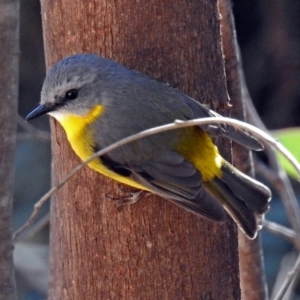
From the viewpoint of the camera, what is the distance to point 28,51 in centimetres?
568

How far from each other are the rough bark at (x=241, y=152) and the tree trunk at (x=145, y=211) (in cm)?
47

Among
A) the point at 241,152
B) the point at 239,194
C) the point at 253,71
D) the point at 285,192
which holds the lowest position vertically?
the point at 253,71

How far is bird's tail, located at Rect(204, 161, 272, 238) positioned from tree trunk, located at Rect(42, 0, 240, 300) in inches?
3.1

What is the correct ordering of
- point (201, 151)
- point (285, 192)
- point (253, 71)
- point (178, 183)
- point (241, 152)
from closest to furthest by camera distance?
point (178, 183)
point (201, 151)
point (241, 152)
point (285, 192)
point (253, 71)

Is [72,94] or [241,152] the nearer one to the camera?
[72,94]

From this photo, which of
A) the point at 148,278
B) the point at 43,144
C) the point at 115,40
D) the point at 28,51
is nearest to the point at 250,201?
the point at 148,278

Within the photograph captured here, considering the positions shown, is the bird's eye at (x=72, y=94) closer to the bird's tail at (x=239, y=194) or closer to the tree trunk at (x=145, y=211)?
the tree trunk at (x=145, y=211)

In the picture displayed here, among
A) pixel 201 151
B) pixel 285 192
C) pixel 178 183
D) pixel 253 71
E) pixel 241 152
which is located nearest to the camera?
pixel 178 183

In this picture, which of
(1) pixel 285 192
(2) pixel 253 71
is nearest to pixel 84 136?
(1) pixel 285 192

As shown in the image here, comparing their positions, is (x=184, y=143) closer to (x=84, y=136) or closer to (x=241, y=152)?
(x=84, y=136)

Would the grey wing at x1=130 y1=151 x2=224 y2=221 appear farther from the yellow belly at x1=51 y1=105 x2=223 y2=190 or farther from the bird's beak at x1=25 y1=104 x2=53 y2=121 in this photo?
the bird's beak at x1=25 y1=104 x2=53 y2=121

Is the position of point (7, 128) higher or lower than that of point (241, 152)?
higher

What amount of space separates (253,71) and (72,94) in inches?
131

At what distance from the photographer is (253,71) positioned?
573 centimetres
